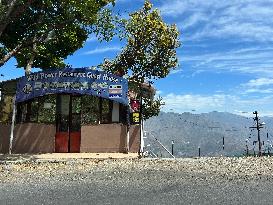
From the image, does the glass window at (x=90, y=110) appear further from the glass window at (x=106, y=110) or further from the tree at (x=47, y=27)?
the tree at (x=47, y=27)

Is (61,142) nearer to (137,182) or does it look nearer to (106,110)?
(106,110)

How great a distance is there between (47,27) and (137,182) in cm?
1358

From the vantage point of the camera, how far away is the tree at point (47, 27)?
20672 millimetres

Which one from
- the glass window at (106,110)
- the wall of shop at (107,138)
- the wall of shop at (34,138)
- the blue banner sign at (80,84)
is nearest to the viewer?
the blue banner sign at (80,84)

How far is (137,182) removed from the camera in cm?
1308

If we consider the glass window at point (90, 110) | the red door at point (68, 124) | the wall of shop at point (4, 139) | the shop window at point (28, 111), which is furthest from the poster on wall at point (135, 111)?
the wall of shop at point (4, 139)

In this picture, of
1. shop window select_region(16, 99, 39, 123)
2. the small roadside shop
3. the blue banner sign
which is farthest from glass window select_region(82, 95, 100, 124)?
shop window select_region(16, 99, 39, 123)

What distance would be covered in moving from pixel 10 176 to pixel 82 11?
9.47 m

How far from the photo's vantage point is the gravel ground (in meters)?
10.4

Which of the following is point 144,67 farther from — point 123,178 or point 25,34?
point 123,178

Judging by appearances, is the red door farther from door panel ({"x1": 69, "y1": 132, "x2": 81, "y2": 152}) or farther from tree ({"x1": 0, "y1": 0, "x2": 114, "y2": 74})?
tree ({"x1": 0, "y1": 0, "x2": 114, "y2": 74})

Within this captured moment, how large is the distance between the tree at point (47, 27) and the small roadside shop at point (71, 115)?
2.43 metres

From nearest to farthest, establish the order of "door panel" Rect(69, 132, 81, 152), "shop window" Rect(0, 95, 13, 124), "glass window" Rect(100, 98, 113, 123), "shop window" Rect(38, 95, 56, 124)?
"door panel" Rect(69, 132, 81, 152), "glass window" Rect(100, 98, 113, 123), "shop window" Rect(38, 95, 56, 124), "shop window" Rect(0, 95, 13, 124)

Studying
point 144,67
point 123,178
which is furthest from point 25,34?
point 123,178
